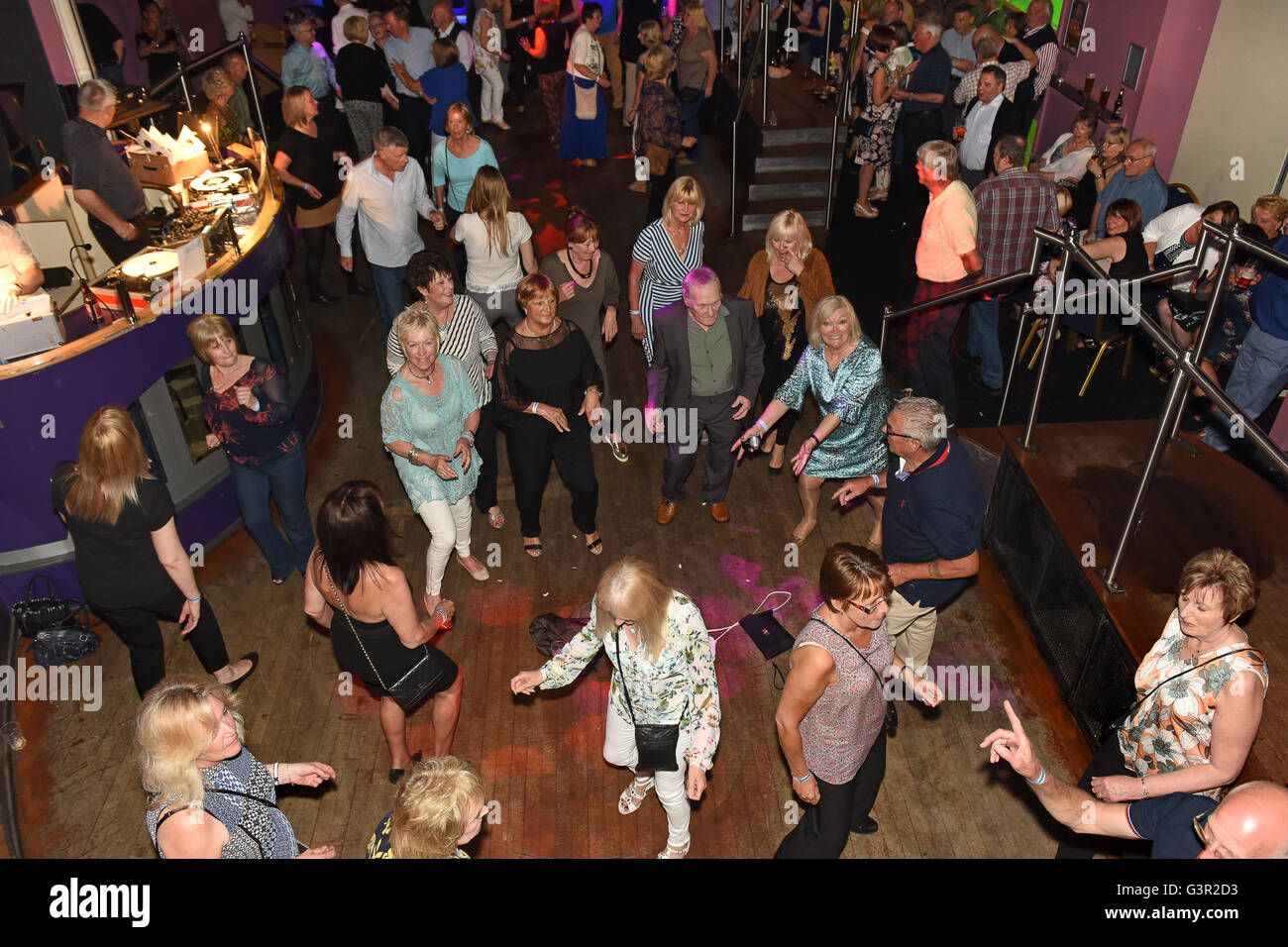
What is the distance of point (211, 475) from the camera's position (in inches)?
209

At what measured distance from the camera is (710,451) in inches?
207

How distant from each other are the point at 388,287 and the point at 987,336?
3.94 metres

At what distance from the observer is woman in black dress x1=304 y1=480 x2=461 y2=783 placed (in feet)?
10.5

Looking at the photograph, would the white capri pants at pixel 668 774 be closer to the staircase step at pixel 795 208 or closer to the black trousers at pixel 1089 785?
the black trousers at pixel 1089 785

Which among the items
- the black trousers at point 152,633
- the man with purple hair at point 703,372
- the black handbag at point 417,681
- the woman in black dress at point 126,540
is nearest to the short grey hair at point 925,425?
the man with purple hair at point 703,372

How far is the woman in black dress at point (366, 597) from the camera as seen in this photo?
3.21 meters

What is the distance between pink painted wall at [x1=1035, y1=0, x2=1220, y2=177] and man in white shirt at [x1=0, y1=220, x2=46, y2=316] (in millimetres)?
8380

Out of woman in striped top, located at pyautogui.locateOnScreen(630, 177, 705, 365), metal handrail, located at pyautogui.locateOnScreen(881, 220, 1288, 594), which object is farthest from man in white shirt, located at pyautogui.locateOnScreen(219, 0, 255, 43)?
metal handrail, located at pyautogui.locateOnScreen(881, 220, 1288, 594)

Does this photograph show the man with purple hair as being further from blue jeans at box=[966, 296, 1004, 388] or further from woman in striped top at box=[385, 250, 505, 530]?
blue jeans at box=[966, 296, 1004, 388]

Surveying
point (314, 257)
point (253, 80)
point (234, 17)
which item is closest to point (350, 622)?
point (314, 257)

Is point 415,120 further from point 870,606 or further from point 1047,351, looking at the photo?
point 870,606

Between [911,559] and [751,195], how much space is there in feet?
18.7

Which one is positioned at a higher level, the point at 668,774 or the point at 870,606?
the point at 870,606

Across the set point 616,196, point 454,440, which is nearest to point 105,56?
point 616,196
